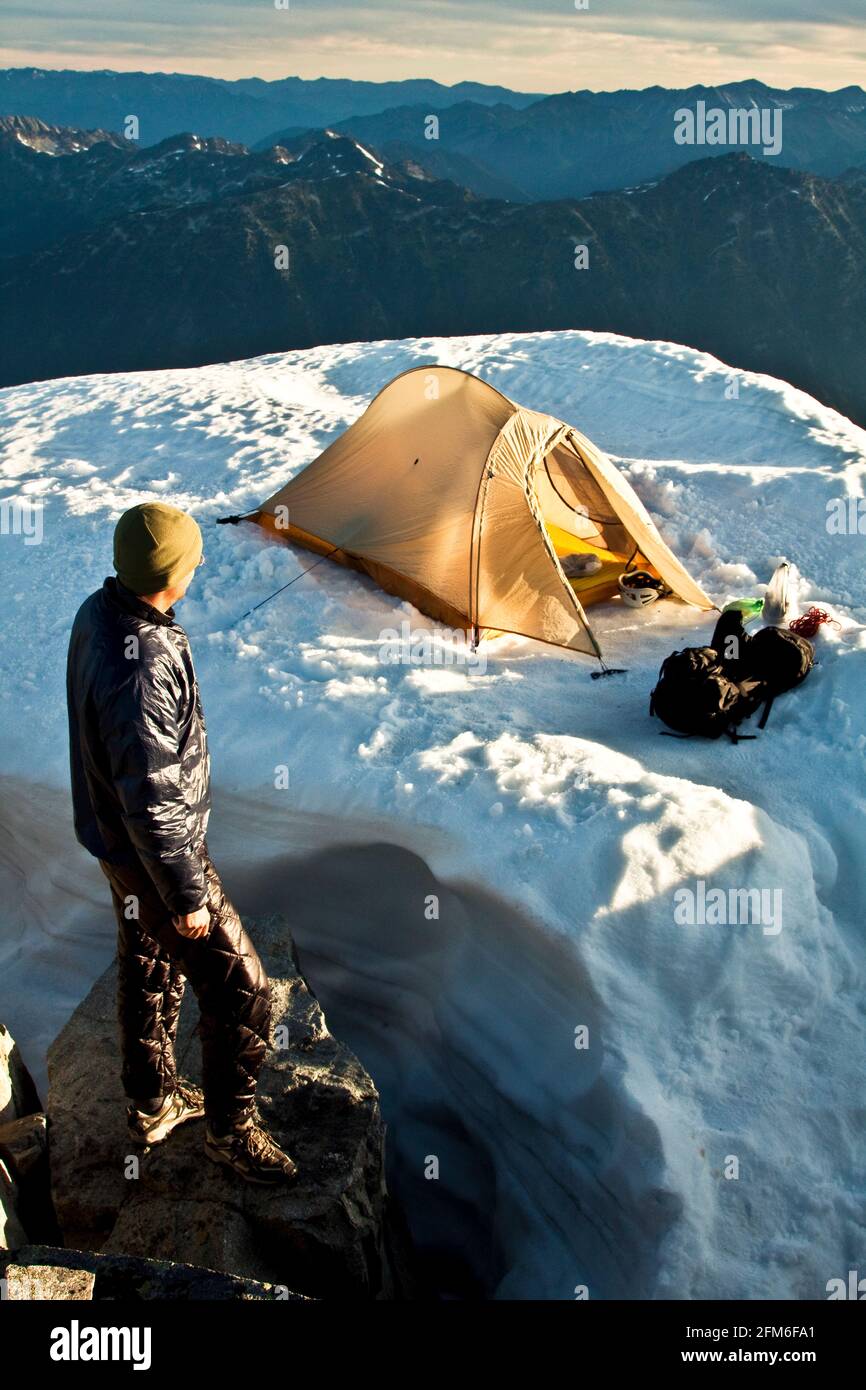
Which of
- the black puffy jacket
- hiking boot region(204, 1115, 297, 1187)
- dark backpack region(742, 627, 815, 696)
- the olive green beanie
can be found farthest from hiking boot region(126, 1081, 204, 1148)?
dark backpack region(742, 627, 815, 696)

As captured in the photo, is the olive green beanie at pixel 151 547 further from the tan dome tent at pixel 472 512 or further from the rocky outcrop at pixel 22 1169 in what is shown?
the tan dome tent at pixel 472 512

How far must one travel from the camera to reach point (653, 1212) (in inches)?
142

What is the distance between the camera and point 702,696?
5.48m

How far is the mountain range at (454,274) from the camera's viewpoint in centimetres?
12319

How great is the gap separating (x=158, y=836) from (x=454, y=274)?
140418 mm

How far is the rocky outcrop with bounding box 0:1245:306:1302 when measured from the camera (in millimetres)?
2713

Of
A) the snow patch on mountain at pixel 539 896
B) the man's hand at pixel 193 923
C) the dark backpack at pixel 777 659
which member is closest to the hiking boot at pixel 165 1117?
the man's hand at pixel 193 923

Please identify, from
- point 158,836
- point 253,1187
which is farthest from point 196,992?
point 253,1187

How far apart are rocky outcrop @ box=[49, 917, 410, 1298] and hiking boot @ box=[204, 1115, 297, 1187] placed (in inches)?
→ 2.2

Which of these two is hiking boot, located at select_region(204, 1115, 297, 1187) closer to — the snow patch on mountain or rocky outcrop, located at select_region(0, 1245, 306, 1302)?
rocky outcrop, located at select_region(0, 1245, 306, 1302)

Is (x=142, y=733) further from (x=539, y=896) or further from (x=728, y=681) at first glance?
(x=728, y=681)

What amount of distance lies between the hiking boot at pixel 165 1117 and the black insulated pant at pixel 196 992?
3.2 inches
